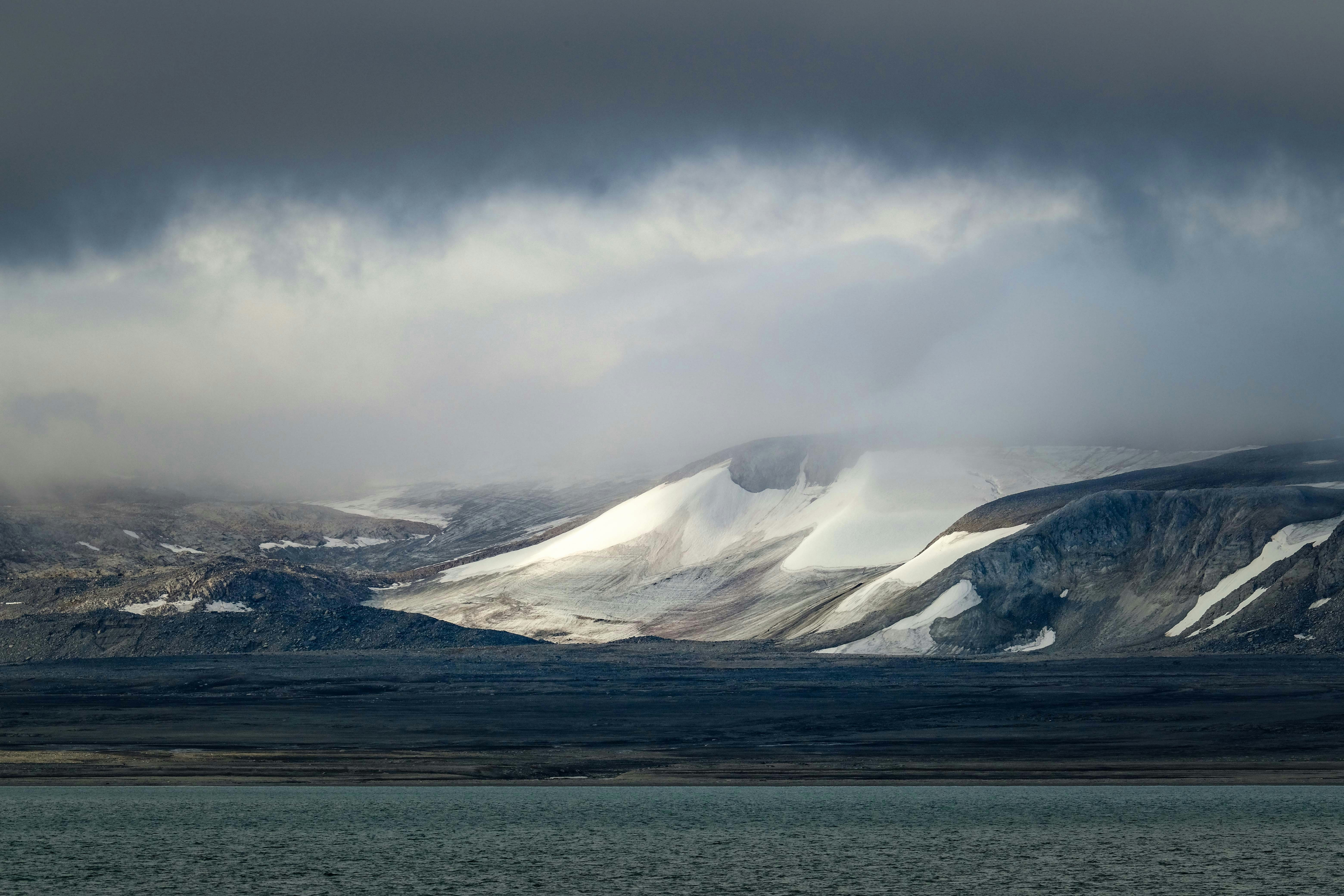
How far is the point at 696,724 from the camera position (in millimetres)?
98688

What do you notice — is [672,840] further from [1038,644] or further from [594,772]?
[1038,644]

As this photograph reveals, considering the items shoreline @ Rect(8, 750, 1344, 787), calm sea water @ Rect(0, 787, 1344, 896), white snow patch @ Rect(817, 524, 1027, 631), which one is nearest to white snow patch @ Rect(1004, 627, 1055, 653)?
white snow patch @ Rect(817, 524, 1027, 631)

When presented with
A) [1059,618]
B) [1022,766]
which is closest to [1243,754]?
[1022,766]

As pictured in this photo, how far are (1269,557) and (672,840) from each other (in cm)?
12764

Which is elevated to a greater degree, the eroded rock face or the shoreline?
the eroded rock face

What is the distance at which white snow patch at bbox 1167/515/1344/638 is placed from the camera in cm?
16012

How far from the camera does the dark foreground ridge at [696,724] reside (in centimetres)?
7588

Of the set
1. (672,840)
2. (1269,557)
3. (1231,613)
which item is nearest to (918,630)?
(1231,613)

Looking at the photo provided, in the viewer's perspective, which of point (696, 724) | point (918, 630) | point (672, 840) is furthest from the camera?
point (918, 630)

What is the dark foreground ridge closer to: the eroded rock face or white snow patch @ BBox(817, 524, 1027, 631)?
the eroded rock face

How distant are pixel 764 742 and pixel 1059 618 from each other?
297 feet

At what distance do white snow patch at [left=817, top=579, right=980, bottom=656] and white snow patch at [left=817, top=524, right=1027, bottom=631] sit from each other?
8849 millimetres

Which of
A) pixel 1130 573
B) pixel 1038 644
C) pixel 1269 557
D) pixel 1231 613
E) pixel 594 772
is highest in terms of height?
pixel 1269 557

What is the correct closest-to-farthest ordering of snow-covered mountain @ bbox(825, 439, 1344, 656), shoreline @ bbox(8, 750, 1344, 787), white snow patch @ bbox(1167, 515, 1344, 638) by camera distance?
shoreline @ bbox(8, 750, 1344, 787) → snow-covered mountain @ bbox(825, 439, 1344, 656) → white snow patch @ bbox(1167, 515, 1344, 638)
